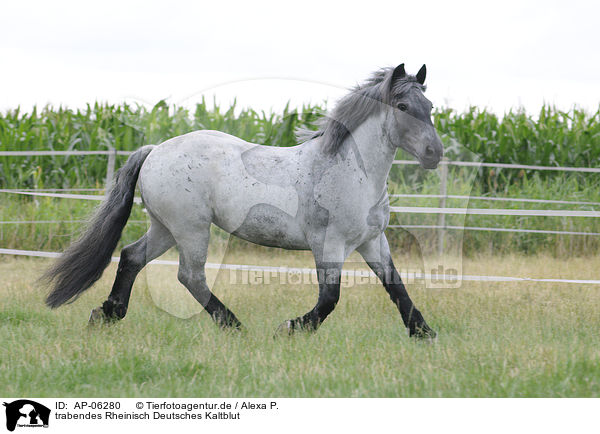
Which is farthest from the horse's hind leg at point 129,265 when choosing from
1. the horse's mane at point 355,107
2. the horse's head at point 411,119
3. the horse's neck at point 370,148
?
the horse's head at point 411,119

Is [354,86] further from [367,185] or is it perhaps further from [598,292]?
[598,292]

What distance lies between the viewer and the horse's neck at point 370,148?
4.44 meters

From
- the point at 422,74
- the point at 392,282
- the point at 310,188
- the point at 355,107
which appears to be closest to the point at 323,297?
the point at 392,282

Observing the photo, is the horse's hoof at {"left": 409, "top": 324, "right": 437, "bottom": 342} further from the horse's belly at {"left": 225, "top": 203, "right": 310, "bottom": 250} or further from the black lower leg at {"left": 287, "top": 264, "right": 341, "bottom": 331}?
the horse's belly at {"left": 225, "top": 203, "right": 310, "bottom": 250}

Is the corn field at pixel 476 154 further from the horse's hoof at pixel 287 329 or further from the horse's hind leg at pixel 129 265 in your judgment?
the horse's hoof at pixel 287 329

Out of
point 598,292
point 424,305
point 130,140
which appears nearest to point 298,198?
point 424,305

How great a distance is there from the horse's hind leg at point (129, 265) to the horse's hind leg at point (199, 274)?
29cm

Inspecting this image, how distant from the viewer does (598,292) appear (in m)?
6.69

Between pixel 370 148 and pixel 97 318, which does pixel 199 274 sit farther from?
pixel 370 148

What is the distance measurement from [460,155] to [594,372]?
2712 millimetres

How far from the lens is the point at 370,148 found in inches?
175

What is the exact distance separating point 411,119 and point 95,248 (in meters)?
2.59
